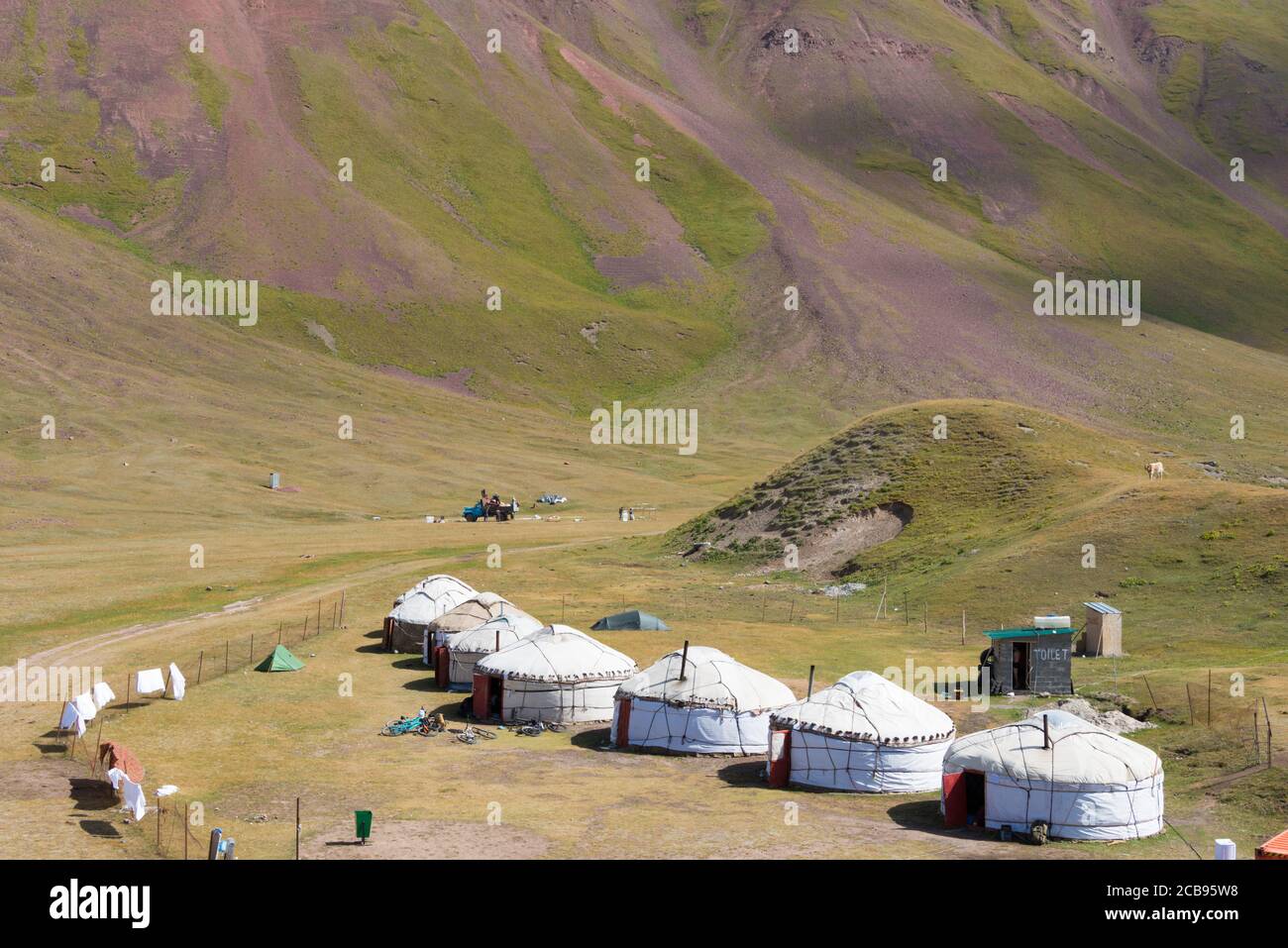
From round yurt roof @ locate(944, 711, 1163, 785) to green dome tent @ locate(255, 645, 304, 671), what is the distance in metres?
27.4

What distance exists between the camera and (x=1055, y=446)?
3575 inches

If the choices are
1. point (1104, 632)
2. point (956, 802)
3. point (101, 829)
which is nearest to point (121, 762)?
point (101, 829)

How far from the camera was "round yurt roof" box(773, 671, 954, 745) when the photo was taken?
36969 millimetres

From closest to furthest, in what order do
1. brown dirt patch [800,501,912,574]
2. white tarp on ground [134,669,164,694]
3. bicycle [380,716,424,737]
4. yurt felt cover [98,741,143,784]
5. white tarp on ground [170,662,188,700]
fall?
yurt felt cover [98,741,143,784] < bicycle [380,716,424,737] < white tarp on ground [134,669,164,694] < white tarp on ground [170,662,188,700] < brown dirt patch [800,501,912,574]

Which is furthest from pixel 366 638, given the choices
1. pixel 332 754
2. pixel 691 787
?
pixel 691 787

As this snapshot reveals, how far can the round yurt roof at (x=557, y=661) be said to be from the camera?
4516cm

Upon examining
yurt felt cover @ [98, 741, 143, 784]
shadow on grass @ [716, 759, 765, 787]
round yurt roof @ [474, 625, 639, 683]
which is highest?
round yurt roof @ [474, 625, 639, 683]

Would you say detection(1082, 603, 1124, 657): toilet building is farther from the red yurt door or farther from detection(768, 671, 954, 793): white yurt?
the red yurt door

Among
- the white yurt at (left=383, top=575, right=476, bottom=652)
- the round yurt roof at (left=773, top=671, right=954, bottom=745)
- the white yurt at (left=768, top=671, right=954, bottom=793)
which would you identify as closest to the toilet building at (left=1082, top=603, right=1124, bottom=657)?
the round yurt roof at (left=773, top=671, right=954, bottom=745)

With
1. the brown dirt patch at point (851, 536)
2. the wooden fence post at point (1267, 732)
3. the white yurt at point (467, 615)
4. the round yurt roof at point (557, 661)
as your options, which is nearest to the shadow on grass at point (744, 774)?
the round yurt roof at point (557, 661)

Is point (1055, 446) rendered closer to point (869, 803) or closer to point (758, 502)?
point (758, 502)

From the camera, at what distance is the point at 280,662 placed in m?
51.7
